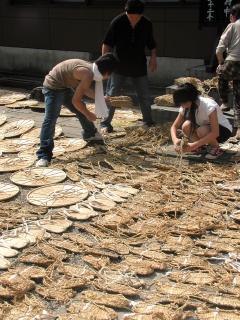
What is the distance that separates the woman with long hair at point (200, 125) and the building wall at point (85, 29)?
3252 mm

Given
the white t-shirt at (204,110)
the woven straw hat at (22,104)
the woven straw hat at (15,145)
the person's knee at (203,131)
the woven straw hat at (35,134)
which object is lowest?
the woven straw hat at (15,145)

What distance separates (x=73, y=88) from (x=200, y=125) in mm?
1555

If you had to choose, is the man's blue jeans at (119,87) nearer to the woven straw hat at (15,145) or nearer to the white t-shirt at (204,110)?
the woven straw hat at (15,145)

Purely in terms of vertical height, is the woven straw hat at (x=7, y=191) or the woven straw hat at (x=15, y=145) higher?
the woven straw hat at (x=15, y=145)

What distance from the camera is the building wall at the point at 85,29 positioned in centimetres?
968

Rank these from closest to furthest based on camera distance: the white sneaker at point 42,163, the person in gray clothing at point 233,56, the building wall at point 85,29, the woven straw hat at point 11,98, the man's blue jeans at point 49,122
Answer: the white sneaker at point 42,163
the man's blue jeans at point 49,122
the person in gray clothing at point 233,56
the woven straw hat at point 11,98
the building wall at point 85,29

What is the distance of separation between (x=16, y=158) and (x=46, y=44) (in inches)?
254

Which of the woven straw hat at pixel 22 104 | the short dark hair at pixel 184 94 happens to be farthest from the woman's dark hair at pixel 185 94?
the woven straw hat at pixel 22 104

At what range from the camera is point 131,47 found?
688cm

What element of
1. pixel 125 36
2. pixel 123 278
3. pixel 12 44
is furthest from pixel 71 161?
pixel 12 44

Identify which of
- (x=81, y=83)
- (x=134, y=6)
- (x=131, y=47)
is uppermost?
(x=134, y=6)

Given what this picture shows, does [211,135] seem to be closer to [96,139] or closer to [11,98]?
[96,139]

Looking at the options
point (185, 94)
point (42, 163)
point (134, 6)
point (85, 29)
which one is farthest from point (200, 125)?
point (85, 29)

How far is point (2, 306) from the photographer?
3.07 meters
